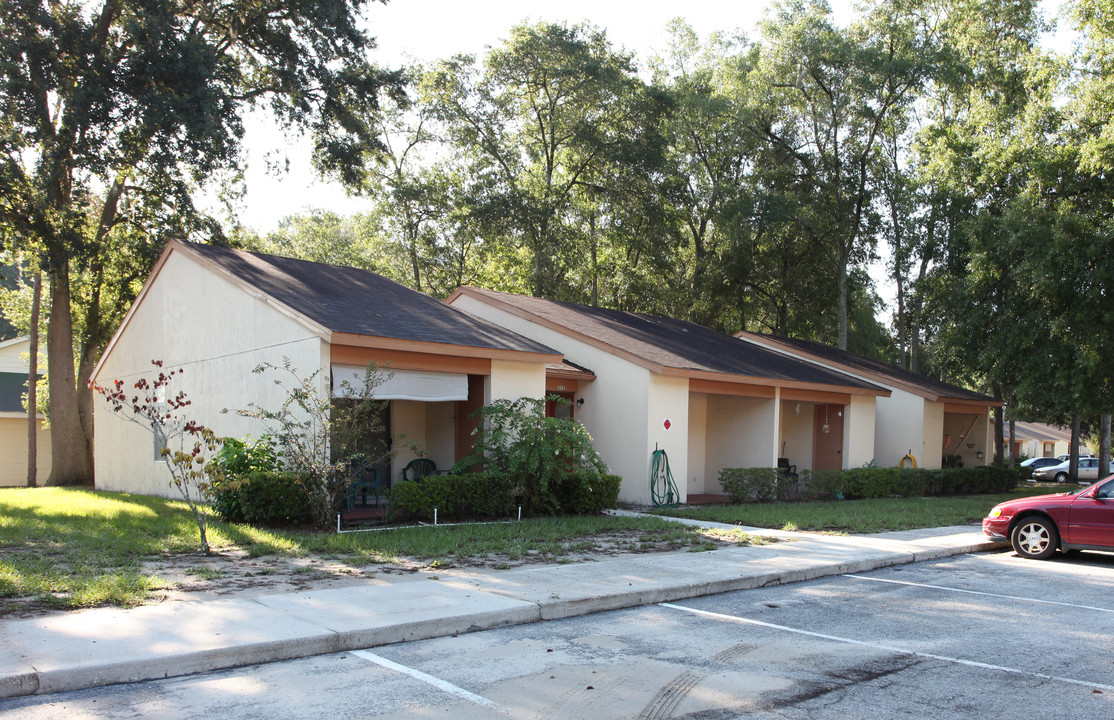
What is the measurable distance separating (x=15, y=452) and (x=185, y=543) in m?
29.3

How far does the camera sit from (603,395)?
18531 mm

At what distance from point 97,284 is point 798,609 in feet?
88.8

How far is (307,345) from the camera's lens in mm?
13398

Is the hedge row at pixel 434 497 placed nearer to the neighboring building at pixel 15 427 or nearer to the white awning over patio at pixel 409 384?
the white awning over patio at pixel 409 384

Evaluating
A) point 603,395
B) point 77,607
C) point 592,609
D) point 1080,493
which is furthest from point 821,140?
point 77,607

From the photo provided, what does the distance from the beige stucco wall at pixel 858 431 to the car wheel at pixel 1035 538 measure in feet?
35.9

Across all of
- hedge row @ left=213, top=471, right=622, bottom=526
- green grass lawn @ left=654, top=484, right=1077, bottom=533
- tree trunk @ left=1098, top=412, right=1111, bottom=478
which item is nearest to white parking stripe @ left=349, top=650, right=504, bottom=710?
hedge row @ left=213, top=471, right=622, bottom=526

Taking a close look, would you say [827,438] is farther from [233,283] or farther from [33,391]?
[33,391]

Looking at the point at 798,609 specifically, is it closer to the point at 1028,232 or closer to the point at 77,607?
the point at 77,607

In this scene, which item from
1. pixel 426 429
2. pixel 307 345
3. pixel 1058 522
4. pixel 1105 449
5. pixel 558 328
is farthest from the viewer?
pixel 1105 449

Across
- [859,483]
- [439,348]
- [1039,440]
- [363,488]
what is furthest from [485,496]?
[1039,440]

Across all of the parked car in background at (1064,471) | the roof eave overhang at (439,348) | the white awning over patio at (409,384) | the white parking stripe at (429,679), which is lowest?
the parked car in background at (1064,471)

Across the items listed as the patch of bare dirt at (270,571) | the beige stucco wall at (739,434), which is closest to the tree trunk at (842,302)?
the beige stucco wall at (739,434)

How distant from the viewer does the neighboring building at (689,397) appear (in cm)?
1788
